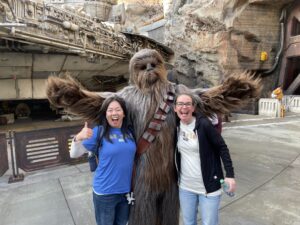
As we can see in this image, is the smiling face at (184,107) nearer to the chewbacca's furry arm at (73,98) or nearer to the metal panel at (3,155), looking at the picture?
the chewbacca's furry arm at (73,98)

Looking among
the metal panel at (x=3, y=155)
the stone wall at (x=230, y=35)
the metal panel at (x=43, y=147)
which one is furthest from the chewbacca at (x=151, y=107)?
the stone wall at (x=230, y=35)

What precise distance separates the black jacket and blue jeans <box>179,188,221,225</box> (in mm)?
101

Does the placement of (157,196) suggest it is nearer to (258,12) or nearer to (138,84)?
(138,84)

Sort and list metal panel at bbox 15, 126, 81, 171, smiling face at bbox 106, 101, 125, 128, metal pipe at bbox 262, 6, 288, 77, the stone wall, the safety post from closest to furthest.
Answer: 1. smiling face at bbox 106, 101, 125, 128
2. the safety post
3. metal panel at bbox 15, 126, 81, 171
4. the stone wall
5. metal pipe at bbox 262, 6, 288, 77

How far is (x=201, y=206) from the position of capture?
1944 millimetres

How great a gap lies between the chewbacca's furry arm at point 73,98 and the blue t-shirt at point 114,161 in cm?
17

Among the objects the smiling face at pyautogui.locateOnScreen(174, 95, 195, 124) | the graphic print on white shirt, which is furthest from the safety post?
the smiling face at pyautogui.locateOnScreen(174, 95, 195, 124)

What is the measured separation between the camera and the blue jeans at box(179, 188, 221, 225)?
74.2 inches

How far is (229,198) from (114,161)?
2347 mm

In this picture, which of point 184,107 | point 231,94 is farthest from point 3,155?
point 231,94

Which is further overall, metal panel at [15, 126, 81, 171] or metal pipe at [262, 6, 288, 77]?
metal pipe at [262, 6, 288, 77]

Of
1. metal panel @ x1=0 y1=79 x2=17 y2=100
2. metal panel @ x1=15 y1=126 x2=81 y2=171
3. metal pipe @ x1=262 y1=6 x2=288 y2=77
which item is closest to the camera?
metal panel @ x1=15 y1=126 x2=81 y2=171

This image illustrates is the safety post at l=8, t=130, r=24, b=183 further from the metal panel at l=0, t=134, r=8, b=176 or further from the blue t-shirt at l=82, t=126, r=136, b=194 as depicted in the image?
the blue t-shirt at l=82, t=126, r=136, b=194

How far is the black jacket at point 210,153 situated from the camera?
183 cm
